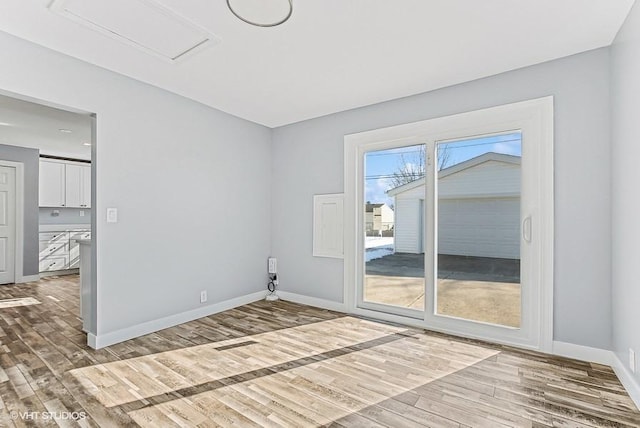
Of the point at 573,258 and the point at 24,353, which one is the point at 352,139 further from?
the point at 24,353

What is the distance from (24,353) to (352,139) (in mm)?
3800

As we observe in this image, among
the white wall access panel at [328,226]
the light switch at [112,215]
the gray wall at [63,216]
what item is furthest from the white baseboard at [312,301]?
the gray wall at [63,216]

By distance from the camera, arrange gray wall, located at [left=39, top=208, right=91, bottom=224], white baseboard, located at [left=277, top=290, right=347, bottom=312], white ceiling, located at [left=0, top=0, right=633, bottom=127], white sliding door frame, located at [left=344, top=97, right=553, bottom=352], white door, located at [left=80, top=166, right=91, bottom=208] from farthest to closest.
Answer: white door, located at [left=80, top=166, right=91, bottom=208] < gray wall, located at [left=39, top=208, right=91, bottom=224] < white baseboard, located at [left=277, top=290, right=347, bottom=312] < white sliding door frame, located at [left=344, top=97, right=553, bottom=352] < white ceiling, located at [left=0, top=0, right=633, bottom=127]

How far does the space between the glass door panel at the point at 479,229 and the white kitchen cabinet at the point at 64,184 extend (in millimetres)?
7184

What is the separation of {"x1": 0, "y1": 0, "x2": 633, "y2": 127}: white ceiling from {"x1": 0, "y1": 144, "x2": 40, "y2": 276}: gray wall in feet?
14.8

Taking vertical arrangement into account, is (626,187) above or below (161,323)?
above

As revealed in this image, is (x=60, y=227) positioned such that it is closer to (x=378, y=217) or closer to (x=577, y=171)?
(x=378, y=217)

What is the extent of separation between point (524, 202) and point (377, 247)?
62.7 inches

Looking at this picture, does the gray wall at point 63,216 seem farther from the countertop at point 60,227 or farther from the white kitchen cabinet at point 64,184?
the white kitchen cabinet at point 64,184

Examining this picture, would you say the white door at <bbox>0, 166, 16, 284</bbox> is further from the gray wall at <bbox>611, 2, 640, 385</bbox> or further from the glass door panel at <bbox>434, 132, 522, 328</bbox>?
the gray wall at <bbox>611, 2, 640, 385</bbox>

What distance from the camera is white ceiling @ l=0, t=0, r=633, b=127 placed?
208 cm

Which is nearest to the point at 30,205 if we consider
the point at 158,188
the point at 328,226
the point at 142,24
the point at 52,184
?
the point at 52,184

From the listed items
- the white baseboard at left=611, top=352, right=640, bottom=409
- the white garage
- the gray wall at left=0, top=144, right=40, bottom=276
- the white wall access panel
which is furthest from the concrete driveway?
the gray wall at left=0, top=144, right=40, bottom=276

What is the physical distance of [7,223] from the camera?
568 cm
